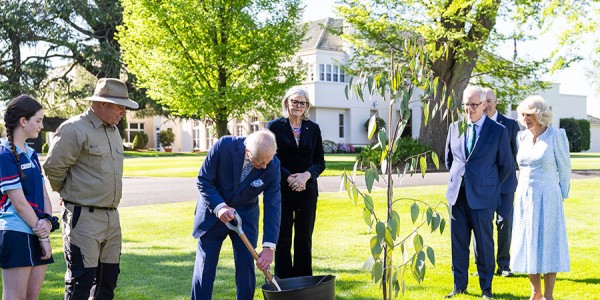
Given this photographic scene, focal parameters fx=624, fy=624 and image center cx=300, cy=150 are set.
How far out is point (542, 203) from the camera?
5.79 m

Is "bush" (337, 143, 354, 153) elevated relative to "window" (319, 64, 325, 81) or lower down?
lower down

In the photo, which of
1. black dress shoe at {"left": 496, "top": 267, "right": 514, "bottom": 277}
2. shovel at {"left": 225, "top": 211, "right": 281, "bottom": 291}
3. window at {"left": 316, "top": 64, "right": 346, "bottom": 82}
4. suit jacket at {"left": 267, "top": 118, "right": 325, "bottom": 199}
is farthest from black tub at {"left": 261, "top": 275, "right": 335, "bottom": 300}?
window at {"left": 316, "top": 64, "right": 346, "bottom": 82}

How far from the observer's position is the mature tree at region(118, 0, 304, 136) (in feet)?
87.2

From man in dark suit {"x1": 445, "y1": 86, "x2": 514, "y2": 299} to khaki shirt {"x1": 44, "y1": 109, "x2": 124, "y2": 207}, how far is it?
335cm

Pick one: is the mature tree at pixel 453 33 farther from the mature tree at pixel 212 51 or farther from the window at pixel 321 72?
the window at pixel 321 72

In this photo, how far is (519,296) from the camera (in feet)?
20.3

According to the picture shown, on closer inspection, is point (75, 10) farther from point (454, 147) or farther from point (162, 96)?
point (454, 147)

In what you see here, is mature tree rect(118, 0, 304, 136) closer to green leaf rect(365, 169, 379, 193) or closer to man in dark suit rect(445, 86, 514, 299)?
man in dark suit rect(445, 86, 514, 299)

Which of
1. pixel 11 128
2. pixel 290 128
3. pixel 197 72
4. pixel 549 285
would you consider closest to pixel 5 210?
pixel 11 128

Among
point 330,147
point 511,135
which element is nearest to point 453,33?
point 511,135

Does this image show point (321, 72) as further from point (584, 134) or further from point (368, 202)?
point (368, 202)

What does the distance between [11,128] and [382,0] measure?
22233 mm

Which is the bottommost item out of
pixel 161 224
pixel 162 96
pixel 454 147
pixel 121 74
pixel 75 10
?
pixel 161 224

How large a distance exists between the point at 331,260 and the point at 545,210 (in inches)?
128
